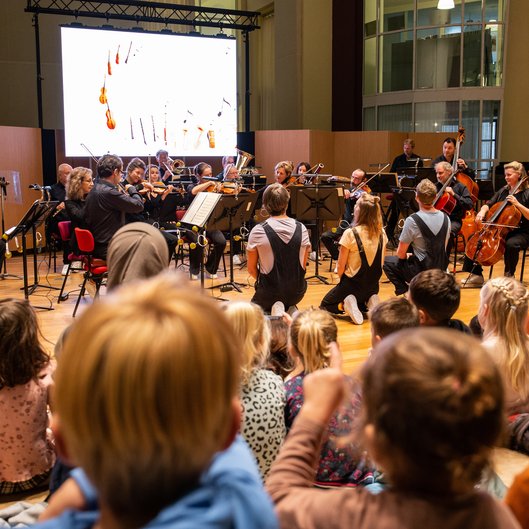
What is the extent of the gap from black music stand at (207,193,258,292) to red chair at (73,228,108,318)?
1.23 m

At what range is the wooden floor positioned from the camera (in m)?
5.36

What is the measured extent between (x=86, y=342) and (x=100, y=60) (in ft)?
33.7

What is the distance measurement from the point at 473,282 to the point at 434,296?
14.5ft

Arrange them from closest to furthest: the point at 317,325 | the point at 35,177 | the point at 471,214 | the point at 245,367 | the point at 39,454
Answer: the point at 245,367
the point at 317,325
the point at 39,454
the point at 471,214
the point at 35,177

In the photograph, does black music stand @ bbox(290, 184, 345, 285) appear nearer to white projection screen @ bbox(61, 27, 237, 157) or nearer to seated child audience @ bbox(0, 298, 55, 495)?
white projection screen @ bbox(61, 27, 237, 157)

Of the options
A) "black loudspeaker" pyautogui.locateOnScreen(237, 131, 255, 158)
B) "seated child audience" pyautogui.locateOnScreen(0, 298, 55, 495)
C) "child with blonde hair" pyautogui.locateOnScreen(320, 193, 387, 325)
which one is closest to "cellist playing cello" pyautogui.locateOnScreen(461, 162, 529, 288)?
"child with blonde hair" pyautogui.locateOnScreen(320, 193, 387, 325)

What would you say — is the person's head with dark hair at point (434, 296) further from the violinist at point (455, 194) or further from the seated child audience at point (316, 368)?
the violinist at point (455, 194)

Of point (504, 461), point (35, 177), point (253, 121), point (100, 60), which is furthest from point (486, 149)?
point (504, 461)

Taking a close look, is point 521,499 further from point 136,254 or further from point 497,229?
point 497,229

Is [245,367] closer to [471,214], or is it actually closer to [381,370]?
[381,370]

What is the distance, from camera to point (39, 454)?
2.97m

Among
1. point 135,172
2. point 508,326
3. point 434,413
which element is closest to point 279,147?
point 135,172

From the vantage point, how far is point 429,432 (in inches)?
39.2

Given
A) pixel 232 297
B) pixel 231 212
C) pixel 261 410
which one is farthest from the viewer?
pixel 231 212
